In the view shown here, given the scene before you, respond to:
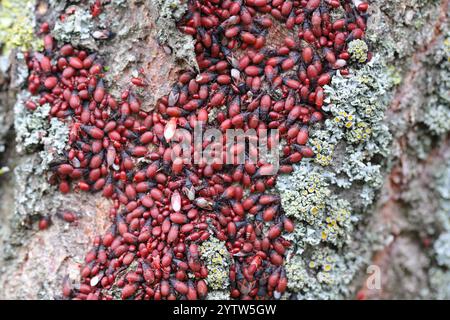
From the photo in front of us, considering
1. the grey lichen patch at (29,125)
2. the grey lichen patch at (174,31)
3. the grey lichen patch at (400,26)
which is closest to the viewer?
the grey lichen patch at (174,31)

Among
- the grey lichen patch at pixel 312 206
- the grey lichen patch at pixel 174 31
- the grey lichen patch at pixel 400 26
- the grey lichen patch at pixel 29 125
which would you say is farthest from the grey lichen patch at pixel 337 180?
the grey lichen patch at pixel 29 125

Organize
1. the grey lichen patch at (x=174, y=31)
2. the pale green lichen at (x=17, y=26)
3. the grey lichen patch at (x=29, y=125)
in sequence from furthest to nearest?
the pale green lichen at (x=17, y=26), the grey lichen patch at (x=29, y=125), the grey lichen patch at (x=174, y=31)

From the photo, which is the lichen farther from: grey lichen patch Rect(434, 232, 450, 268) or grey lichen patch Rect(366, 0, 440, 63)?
grey lichen patch Rect(434, 232, 450, 268)

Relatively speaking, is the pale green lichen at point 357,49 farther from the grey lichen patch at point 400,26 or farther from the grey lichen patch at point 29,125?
the grey lichen patch at point 29,125

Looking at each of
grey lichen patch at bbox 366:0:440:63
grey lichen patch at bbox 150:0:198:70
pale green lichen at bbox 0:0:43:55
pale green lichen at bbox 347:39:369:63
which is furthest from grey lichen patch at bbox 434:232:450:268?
pale green lichen at bbox 0:0:43:55

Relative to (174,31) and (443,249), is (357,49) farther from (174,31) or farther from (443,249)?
(443,249)
